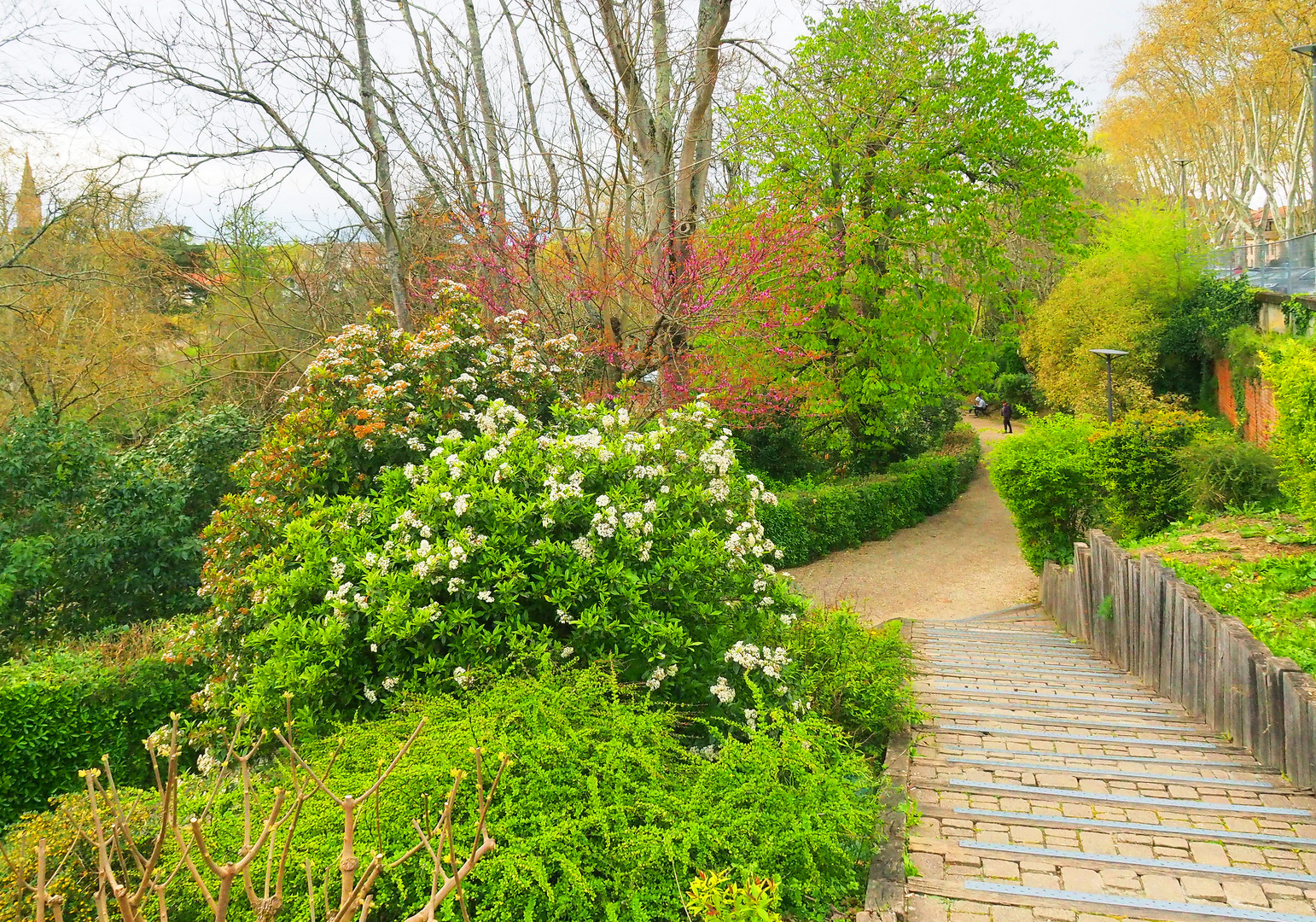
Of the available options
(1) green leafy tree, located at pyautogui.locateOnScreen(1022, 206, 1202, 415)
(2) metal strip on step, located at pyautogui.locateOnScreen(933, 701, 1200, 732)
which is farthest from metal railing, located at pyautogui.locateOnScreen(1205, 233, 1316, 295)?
(2) metal strip on step, located at pyautogui.locateOnScreen(933, 701, 1200, 732)

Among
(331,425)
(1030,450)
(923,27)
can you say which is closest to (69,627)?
(331,425)

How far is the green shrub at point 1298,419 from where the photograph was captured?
25.6 feet

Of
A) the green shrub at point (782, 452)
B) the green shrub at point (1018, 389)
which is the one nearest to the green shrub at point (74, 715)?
the green shrub at point (782, 452)

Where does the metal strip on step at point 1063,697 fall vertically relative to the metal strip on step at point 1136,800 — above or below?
below

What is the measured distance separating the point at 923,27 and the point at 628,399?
12367 millimetres

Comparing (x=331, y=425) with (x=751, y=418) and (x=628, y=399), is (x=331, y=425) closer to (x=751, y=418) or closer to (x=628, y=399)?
(x=628, y=399)

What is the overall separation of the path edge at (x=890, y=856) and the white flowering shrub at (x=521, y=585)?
80cm

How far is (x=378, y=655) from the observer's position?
4.86m

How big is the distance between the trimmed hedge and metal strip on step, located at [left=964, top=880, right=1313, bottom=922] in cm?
994

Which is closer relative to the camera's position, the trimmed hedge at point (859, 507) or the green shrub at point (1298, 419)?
the green shrub at point (1298, 419)

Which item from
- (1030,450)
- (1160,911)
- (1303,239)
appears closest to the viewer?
(1160,911)

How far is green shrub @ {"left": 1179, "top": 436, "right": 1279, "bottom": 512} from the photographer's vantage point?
10.4m

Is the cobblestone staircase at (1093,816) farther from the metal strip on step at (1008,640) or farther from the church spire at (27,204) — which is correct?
the church spire at (27,204)

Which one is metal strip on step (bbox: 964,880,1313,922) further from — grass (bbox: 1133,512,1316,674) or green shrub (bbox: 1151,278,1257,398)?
green shrub (bbox: 1151,278,1257,398)
